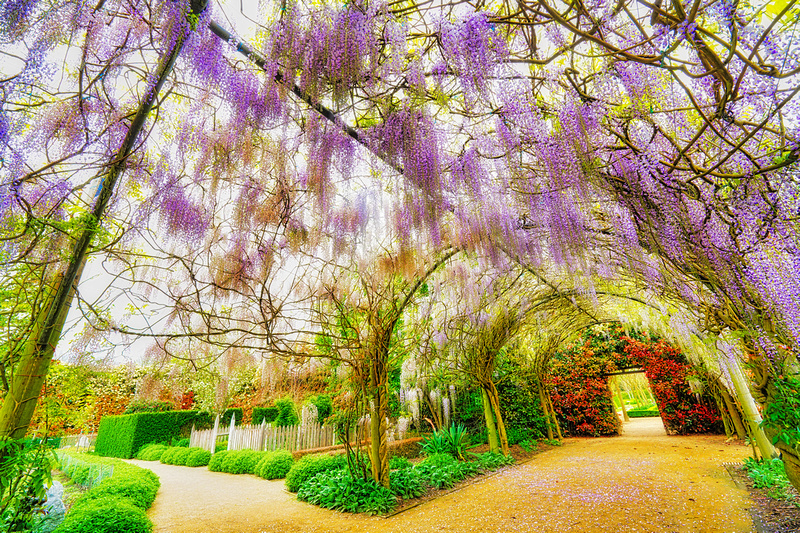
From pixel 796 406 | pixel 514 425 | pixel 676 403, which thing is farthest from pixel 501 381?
pixel 796 406

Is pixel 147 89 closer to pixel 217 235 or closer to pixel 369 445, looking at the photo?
pixel 217 235

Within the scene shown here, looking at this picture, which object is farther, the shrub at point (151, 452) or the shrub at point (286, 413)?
the shrub at point (286, 413)

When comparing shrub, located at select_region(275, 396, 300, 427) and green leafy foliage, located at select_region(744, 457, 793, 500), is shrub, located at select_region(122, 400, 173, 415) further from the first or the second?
green leafy foliage, located at select_region(744, 457, 793, 500)

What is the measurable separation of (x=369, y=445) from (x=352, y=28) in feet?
14.6

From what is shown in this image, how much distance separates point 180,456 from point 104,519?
6887mm

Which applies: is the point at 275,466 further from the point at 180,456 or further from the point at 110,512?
the point at 180,456

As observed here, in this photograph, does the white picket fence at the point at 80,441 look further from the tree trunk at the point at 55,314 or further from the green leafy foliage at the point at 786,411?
the green leafy foliage at the point at 786,411

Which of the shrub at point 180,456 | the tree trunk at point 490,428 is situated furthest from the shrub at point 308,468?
the shrub at point 180,456

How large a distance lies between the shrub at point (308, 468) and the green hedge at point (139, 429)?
7.63 metres

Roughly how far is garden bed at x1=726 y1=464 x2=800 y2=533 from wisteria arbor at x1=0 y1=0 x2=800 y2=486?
1232mm

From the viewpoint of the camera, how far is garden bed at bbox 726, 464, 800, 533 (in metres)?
2.81

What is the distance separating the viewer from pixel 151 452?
945 centimetres

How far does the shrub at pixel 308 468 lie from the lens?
4906mm

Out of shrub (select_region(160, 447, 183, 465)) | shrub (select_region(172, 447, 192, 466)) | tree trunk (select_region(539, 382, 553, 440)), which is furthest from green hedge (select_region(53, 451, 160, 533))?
tree trunk (select_region(539, 382, 553, 440))
